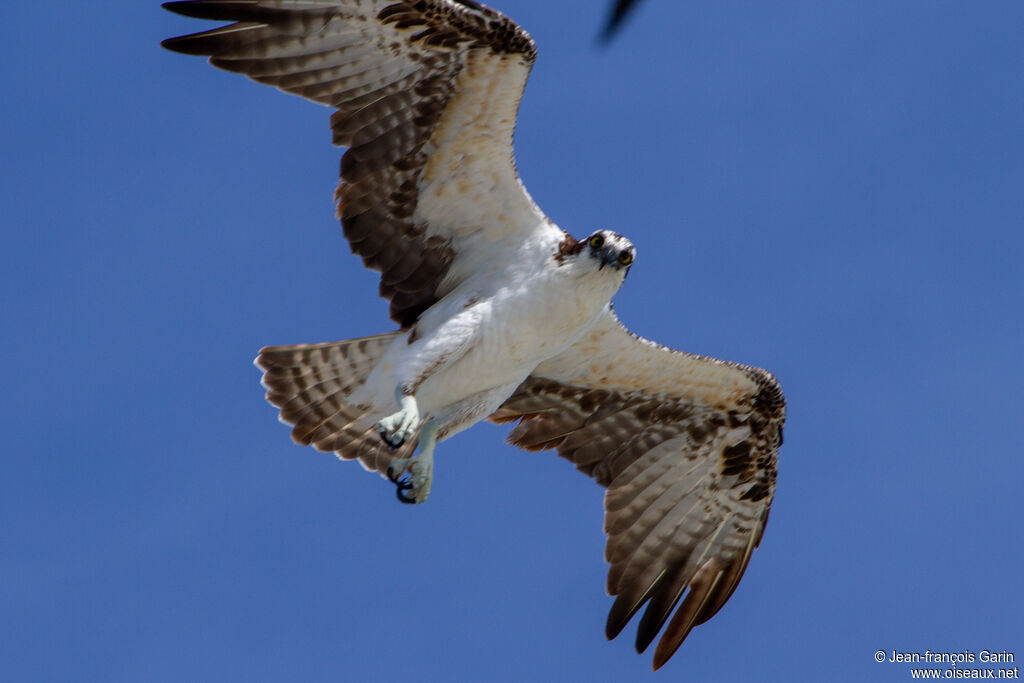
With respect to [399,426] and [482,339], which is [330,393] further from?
[482,339]

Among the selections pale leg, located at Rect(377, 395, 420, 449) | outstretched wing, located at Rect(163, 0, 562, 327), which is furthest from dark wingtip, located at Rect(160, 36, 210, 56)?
pale leg, located at Rect(377, 395, 420, 449)

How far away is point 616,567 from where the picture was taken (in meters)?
11.1

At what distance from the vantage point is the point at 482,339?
31.9 feet

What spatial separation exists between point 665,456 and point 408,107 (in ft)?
13.0

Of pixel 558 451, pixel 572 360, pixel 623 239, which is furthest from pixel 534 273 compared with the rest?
pixel 558 451

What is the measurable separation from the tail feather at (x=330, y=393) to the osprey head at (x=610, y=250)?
178 cm

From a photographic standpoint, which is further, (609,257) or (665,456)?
(665,456)

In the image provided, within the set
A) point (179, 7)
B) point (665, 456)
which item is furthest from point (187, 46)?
point (665, 456)

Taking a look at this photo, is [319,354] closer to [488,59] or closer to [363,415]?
[363,415]

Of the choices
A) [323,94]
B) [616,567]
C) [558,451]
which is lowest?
[616,567]

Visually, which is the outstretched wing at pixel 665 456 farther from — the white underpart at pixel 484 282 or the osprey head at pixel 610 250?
the osprey head at pixel 610 250

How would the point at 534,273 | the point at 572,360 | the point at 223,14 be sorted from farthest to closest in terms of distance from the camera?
the point at 572,360
the point at 534,273
the point at 223,14

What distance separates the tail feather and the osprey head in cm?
178

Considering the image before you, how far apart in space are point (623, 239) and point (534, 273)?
2.47ft
